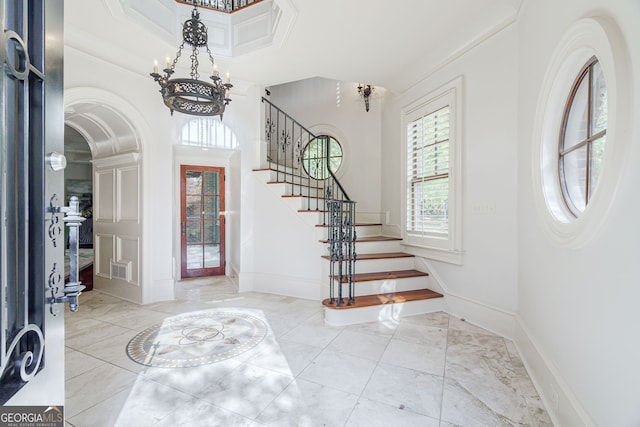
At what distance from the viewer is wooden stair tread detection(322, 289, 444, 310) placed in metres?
3.18

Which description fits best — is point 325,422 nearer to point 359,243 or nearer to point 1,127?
point 1,127

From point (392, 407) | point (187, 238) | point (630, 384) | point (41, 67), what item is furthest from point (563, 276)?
point (187, 238)

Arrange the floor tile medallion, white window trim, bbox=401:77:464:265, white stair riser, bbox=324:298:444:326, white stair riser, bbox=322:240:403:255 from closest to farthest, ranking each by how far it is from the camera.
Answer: the floor tile medallion < white stair riser, bbox=324:298:444:326 < white window trim, bbox=401:77:464:265 < white stair riser, bbox=322:240:403:255

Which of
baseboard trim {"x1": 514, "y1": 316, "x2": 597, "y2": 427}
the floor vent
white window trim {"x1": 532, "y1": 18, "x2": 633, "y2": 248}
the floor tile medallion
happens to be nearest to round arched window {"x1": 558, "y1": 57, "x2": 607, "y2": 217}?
white window trim {"x1": 532, "y1": 18, "x2": 633, "y2": 248}

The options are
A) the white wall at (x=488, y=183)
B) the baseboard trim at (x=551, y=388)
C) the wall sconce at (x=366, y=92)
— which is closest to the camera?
the baseboard trim at (x=551, y=388)

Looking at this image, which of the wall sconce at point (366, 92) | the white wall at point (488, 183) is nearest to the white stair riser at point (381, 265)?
the white wall at point (488, 183)

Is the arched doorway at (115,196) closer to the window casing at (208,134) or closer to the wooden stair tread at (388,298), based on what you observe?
the window casing at (208,134)

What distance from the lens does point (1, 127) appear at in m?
0.55

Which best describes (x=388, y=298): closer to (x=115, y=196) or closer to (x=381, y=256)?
(x=381, y=256)

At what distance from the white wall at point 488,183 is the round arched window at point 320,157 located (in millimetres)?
2655

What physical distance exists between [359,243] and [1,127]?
3.87 metres

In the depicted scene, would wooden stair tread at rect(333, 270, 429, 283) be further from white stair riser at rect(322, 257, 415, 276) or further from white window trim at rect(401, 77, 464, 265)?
white window trim at rect(401, 77, 464, 265)

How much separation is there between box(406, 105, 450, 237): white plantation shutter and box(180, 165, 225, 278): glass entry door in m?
3.30

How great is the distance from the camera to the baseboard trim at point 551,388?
145 centimetres
